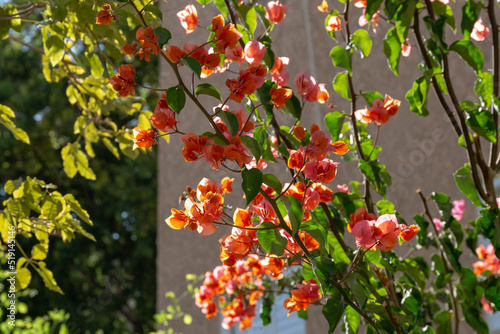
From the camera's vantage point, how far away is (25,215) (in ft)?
4.63

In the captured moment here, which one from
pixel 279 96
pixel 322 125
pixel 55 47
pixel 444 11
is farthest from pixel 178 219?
pixel 322 125

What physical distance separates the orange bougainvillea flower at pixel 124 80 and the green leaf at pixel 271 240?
317mm

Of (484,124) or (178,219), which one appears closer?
(178,219)

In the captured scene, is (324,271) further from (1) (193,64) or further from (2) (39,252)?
(2) (39,252)

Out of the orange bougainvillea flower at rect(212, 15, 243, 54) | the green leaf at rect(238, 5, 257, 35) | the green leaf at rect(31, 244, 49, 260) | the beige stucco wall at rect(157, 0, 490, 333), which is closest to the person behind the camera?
the orange bougainvillea flower at rect(212, 15, 243, 54)

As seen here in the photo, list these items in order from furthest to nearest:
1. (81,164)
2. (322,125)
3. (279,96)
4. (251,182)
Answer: (322,125)
(81,164)
(279,96)
(251,182)

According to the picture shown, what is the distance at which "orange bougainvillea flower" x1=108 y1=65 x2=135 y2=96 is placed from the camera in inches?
36.9

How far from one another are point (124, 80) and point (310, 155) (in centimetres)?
33

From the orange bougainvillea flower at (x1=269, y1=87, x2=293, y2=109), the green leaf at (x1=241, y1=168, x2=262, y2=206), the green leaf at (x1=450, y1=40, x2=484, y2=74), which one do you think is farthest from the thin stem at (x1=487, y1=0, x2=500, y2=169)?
the green leaf at (x1=241, y1=168, x2=262, y2=206)

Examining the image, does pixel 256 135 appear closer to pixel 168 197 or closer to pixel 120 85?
pixel 120 85

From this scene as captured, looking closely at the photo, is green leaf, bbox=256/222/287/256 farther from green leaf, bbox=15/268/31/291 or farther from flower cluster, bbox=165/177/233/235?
green leaf, bbox=15/268/31/291

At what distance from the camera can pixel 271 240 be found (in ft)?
2.96

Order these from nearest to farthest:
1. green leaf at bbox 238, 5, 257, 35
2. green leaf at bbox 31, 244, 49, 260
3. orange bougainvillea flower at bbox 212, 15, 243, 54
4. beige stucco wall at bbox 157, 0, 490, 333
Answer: orange bougainvillea flower at bbox 212, 15, 243, 54 → green leaf at bbox 238, 5, 257, 35 → green leaf at bbox 31, 244, 49, 260 → beige stucco wall at bbox 157, 0, 490, 333

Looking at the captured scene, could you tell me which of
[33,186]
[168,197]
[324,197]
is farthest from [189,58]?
[168,197]
